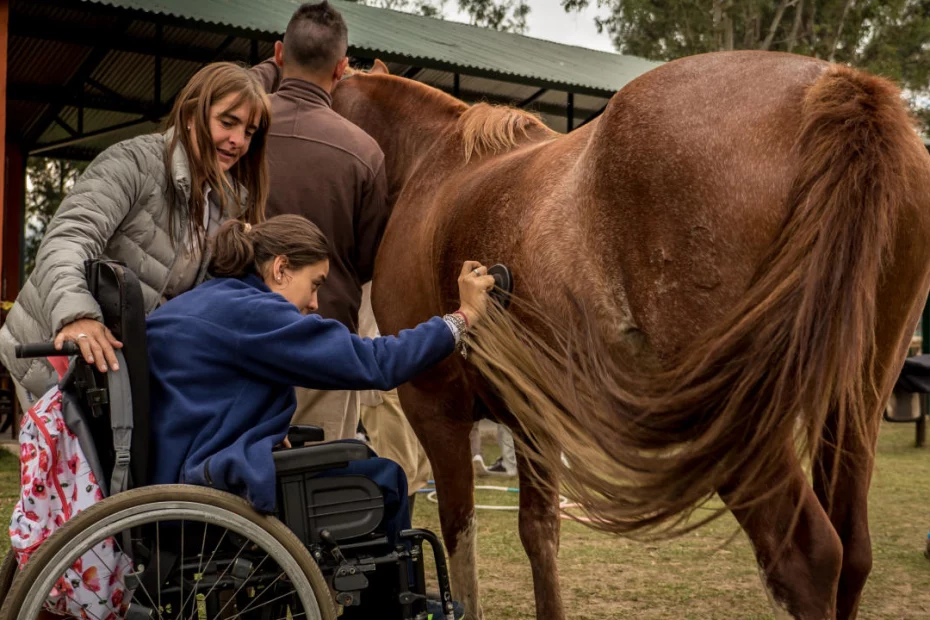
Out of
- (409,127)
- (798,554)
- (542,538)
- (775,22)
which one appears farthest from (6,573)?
(775,22)

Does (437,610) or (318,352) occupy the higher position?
(318,352)

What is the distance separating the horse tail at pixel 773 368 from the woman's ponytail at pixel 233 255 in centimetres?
79

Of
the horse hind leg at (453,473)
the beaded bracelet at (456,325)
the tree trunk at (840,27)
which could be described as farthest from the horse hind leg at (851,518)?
the tree trunk at (840,27)

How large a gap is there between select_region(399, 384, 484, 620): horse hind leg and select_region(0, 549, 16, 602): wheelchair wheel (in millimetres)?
1350

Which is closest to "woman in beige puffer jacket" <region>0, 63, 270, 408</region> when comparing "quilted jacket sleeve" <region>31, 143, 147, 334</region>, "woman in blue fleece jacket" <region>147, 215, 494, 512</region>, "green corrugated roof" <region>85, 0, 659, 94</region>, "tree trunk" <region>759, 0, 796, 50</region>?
"quilted jacket sleeve" <region>31, 143, 147, 334</region>

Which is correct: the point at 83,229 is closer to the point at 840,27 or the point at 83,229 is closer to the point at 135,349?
the point at 135,349

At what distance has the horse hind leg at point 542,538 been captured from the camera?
3115 mm

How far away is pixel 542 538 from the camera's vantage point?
3203mm

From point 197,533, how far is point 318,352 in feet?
1.52

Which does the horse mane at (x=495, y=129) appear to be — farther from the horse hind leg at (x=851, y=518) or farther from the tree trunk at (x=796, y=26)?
the tree trunk at (x=796, y=26)

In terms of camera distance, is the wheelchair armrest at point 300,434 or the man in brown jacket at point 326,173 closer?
Answer: the wheelchair armrest at point 300,434

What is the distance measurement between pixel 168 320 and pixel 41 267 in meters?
0.31

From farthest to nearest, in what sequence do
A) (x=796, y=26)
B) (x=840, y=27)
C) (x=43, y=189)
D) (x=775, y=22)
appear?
1. (x=43, y=189)
2. (x=796, y=26)
3. (x=840, y=27)
4. (x=775, y=22)

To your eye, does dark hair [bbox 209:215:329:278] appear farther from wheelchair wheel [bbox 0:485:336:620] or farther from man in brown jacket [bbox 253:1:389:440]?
man in brown jacket [bbox 253:1:389:440]
